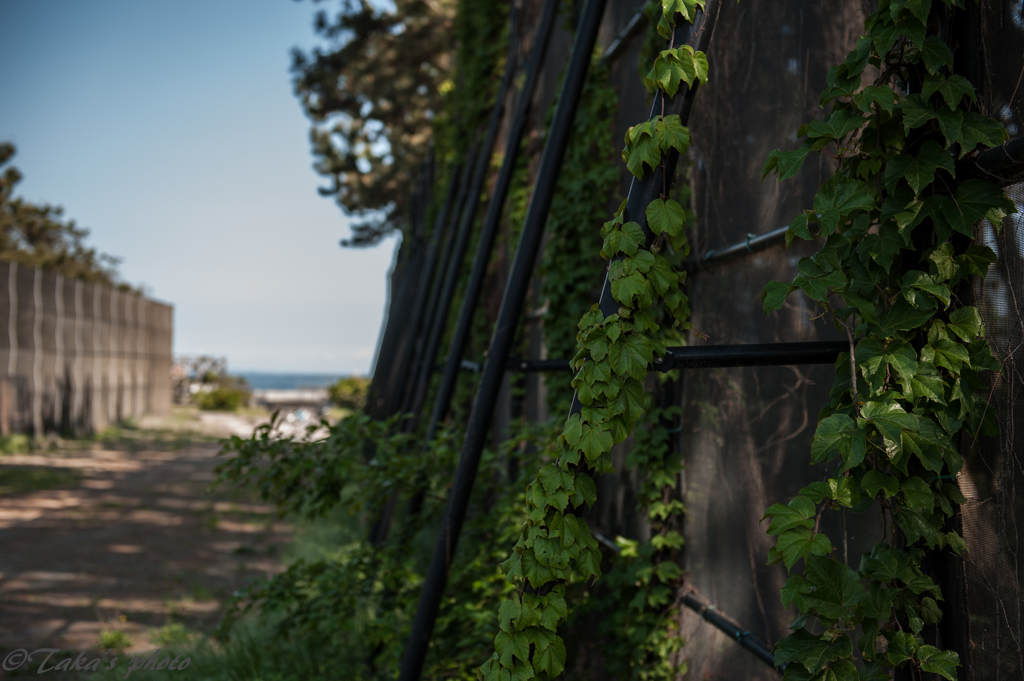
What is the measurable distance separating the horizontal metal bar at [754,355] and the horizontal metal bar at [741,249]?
0.57 m

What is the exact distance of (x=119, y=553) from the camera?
6.08 m

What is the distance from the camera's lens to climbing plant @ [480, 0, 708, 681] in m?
1.33

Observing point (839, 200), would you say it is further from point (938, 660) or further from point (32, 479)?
point (32, 479)

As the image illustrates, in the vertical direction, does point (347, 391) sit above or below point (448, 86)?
below

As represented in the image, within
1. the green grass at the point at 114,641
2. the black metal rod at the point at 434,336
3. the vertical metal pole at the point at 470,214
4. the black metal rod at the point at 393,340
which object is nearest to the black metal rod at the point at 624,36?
the vertical metal pole at the point at 470,214

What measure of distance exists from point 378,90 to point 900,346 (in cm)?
1497

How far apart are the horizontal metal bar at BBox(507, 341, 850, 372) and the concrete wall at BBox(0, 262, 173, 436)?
13367 mm

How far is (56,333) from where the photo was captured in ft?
42.6

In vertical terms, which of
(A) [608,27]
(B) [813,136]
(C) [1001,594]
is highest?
(A) [608,27]

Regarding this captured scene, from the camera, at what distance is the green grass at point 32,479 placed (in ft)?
28.3

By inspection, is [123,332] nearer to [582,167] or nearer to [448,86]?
[448,86]

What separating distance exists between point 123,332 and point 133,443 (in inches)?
152

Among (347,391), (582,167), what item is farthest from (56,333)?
(582,167)

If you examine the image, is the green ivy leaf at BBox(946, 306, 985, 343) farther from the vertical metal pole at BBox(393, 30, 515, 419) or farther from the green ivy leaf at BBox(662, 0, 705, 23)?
the vertical metal pole at BBox(393, 30, 515, 419)
